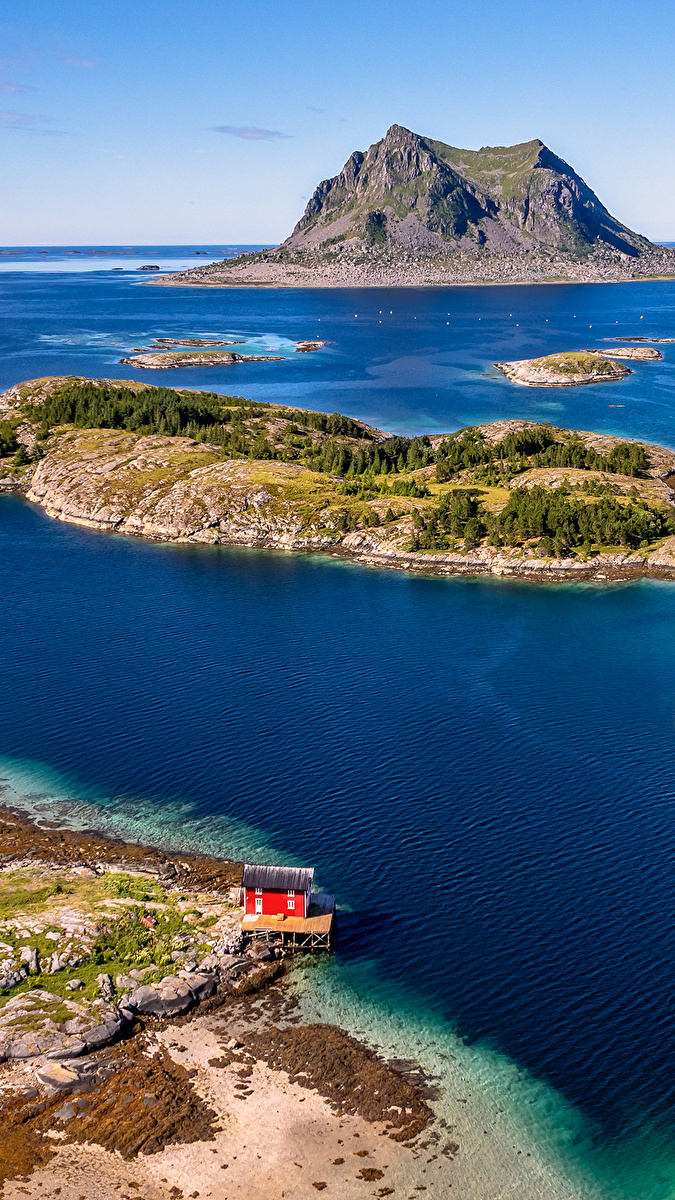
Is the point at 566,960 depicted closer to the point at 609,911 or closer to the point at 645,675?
the point at 609,911

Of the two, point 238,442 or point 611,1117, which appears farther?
point 238,442

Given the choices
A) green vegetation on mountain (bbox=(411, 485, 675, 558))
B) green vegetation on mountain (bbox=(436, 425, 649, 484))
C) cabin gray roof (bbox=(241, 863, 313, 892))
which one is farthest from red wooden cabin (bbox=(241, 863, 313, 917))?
green vegetation on mountain (bbox=(436, 425, 649, 484))

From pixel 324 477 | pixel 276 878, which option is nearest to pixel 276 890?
pixel 276 878

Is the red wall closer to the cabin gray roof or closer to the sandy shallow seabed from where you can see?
the cabin gray roof

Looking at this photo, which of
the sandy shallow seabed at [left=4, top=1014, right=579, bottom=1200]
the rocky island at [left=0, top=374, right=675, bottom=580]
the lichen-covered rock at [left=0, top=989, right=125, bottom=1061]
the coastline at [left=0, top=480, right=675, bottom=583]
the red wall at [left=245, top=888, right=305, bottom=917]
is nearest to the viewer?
the sandy shallow seabed at [left=4, top=1014, right=579, bottom=1200]

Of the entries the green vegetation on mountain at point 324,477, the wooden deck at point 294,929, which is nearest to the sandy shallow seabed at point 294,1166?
the wooden deck at point 294,929

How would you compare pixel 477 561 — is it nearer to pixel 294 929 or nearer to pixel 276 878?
pixel 276 878

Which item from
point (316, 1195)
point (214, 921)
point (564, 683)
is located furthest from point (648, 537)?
point (316, 1195)
